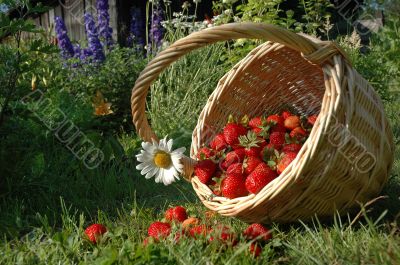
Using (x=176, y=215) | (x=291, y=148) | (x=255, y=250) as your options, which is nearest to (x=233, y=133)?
(x=291, y=148)

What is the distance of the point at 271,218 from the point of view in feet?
6.24

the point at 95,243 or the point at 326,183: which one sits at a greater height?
the point at 326,183

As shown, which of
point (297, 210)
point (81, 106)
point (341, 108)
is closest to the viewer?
point (341, 108)

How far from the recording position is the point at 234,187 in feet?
6.46

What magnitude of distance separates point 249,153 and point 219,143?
0.19m

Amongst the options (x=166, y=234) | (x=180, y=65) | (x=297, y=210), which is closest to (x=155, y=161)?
(x=166, y=234)

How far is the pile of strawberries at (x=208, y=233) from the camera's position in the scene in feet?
5.53

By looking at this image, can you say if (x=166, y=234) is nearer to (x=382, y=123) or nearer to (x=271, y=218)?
(x=271, y=218)

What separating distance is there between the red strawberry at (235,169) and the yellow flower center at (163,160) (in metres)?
0.24

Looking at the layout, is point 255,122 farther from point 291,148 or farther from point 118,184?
point 118,184

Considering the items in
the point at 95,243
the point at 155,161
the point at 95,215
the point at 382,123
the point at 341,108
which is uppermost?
the point at 341,108

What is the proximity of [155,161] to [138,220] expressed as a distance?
25cm

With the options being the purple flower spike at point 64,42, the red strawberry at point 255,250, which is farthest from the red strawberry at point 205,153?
the purple flower spike at point 64,42

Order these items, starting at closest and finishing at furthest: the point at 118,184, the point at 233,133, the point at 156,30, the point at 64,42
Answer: the point at 233,133, the point at 118,184, the point at 64,42, the point at 156,30
